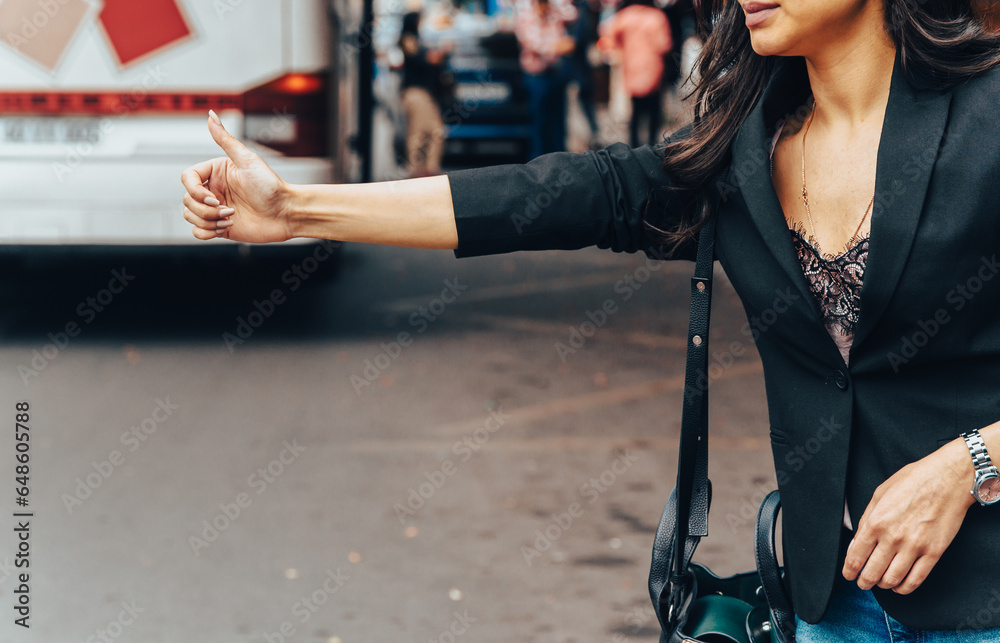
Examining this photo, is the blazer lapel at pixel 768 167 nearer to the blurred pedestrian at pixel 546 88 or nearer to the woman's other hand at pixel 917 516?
the woman's other hand at pixel 917 516

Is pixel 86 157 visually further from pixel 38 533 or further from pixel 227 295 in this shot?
pixel 38 533

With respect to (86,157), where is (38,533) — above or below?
below

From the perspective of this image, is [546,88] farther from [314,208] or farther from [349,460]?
[314,208]

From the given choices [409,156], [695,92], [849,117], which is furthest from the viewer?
[409,156]

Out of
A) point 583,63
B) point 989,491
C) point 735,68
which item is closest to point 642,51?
point 583,63

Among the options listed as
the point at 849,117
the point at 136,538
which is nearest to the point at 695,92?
the point at 849,117

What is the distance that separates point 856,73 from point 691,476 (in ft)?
2.06

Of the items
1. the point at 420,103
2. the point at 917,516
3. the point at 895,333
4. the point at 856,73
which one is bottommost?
the point at 420,103

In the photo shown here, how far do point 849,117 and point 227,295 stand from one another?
733 cm

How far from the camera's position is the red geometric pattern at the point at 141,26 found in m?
6.53

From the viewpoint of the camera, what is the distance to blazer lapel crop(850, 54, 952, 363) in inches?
57.2

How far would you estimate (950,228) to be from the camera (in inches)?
56.4

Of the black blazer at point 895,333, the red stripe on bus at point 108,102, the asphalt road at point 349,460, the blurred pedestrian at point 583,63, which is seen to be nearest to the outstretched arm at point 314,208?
the black blazer at point 895,333

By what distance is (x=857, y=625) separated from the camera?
163 cm
